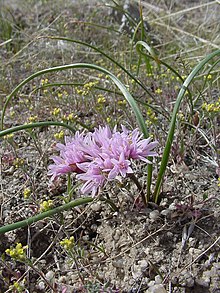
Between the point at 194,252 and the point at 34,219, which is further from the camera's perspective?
the point at 194,252

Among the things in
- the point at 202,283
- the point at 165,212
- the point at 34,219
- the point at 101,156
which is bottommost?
the point at 202,283

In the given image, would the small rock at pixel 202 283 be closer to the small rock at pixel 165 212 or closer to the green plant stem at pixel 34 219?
the small rock at pixel 165 212

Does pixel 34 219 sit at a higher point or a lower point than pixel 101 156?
lower

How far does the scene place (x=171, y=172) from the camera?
163cm

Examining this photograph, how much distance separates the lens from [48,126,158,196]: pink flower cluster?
124 cm

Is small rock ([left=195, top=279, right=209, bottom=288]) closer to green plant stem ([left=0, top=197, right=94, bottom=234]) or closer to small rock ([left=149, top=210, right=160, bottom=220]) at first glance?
small rock ([left=149, top=210, right=160, bottom=220])

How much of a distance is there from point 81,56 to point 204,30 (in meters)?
0.80

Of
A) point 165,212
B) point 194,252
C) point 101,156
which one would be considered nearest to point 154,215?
point 165,212

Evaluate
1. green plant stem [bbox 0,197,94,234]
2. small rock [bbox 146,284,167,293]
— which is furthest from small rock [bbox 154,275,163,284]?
green plant stem [bbox 0,197,94,234]

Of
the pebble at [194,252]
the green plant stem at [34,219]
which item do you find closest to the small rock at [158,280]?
the pebble at [194,252]

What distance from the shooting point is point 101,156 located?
1.26 meters

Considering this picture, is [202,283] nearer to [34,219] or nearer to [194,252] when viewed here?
[194,252]

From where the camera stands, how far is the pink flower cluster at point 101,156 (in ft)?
4.06

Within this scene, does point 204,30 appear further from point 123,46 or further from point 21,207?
point 21,207
